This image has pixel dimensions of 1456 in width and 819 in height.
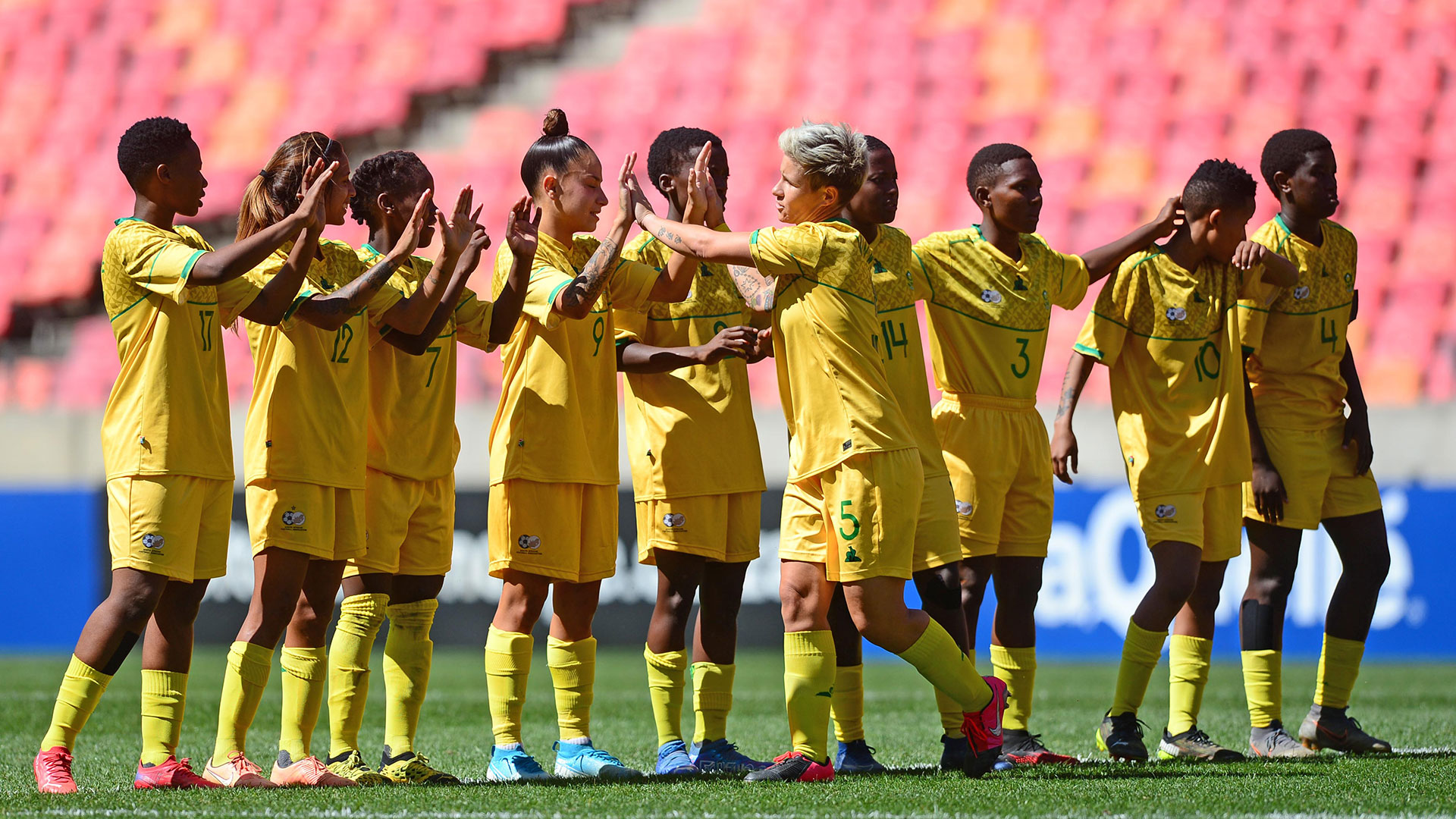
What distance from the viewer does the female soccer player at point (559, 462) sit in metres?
5.09

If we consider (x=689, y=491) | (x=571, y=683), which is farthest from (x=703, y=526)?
(x=571, y=683)

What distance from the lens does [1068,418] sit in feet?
19.2

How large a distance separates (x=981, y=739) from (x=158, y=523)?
250 centimetres

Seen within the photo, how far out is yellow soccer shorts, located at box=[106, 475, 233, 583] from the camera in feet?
15.1

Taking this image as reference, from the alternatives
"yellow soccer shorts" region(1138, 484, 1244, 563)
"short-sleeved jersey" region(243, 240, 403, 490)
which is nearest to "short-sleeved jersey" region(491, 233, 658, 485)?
"short-sleeved jersey" region(243, 240, 403, 490)

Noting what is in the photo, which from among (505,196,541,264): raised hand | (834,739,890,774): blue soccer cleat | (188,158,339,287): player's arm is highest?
(505,196,541,264): raised hand

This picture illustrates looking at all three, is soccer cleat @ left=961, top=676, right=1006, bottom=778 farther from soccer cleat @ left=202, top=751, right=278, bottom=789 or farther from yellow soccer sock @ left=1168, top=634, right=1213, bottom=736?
soccer cleat @ left=202, top=751, right=278, bottom=789

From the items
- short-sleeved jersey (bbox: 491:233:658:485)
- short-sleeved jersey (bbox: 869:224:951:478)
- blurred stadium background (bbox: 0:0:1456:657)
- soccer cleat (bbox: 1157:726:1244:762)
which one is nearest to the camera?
short-sleeved jersey (bbox: 869:224:951:478)

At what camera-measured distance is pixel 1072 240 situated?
12828 millimetres

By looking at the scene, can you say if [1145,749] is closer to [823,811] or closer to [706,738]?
[706,738]

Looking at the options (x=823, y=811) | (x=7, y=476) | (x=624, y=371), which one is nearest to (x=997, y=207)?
(x=624, y=371)

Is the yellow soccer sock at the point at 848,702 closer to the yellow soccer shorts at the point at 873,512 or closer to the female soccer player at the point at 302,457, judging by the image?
the yellow soccer shorts at the point at 873,512

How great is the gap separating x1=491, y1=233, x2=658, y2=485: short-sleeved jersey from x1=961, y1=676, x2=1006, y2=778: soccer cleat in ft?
4.69

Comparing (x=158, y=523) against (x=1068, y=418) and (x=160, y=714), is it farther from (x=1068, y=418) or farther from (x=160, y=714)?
(x=1068, y=418)
